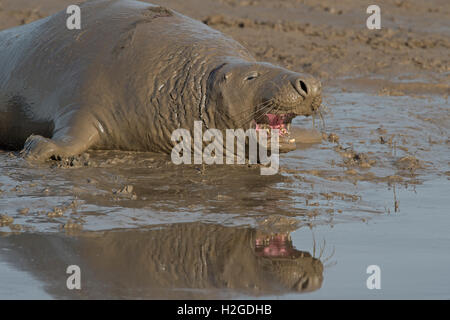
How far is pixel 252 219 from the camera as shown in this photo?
6.18 meters

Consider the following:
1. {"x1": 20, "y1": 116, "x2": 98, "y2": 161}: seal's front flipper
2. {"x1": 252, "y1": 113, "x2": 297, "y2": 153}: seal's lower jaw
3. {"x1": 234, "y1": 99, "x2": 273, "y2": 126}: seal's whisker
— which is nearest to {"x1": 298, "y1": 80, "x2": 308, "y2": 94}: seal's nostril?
{"x1": 234, "y1": 99, "x2": 273, "y2": 126}: seal's whisker

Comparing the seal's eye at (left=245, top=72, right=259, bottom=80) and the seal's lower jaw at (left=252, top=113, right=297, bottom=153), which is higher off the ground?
the seal's eye at (left=245, top=72, right=259, bottom=80)

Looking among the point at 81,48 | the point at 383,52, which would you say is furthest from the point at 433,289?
the point at 383,52

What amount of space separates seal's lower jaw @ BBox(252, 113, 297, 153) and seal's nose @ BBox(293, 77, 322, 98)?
1.32ft

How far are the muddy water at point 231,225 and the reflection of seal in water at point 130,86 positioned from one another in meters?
0.30

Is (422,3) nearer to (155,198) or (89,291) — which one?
(155,198)

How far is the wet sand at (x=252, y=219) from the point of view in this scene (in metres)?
4.85

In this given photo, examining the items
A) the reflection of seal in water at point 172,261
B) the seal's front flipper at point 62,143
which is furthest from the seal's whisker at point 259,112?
the reflection of seal in water at point 172,261

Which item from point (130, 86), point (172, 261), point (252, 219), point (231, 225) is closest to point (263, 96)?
point (130, 86)

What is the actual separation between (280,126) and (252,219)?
1.62 meters

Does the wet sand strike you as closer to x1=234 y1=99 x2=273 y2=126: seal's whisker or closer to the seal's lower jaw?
the seal's lower jaw

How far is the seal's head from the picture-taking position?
7156 millimetres

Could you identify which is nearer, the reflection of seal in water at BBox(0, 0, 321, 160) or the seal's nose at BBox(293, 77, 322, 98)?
the seal's nose at BBox(293, 77, 322, 98)

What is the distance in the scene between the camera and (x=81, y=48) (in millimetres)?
8172
